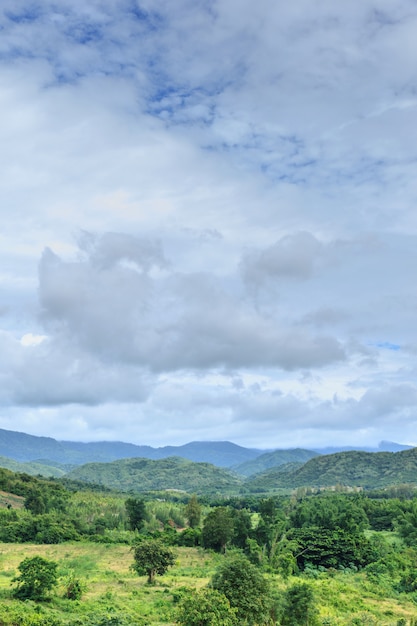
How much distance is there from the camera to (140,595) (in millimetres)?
51156

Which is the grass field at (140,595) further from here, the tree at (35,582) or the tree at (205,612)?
the tree at (205,612)

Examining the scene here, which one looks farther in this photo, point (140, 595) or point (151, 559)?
point (151, 559)

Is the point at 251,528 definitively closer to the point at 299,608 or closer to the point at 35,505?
the point at 299,608

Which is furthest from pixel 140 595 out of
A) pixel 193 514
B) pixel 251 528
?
pixel 193 514

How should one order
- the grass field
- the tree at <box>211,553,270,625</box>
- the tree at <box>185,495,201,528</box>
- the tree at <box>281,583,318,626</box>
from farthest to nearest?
1. the tree at <box>185,495,201,528</box>
2. the tree at <box>281,583,318,626</box>
3. the grass field
4. the tree at <box>211,553,270,625</box>

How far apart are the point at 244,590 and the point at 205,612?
19.3 ft

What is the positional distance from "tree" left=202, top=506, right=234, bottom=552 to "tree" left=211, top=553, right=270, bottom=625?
49828 millimetres

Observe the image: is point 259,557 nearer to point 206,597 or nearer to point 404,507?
point 206,597

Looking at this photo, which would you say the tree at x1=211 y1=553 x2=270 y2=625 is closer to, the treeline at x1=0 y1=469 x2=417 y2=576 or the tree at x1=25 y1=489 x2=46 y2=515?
the treeline at x1=0 y1=469 x2=417 y2=576

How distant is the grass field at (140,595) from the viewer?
38688 mm

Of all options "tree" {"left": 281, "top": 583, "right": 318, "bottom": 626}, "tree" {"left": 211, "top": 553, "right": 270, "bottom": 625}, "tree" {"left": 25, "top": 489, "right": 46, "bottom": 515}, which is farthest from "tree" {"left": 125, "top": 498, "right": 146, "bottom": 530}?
"tree" {"left": 281, "top": 583, "right": 318, "bottom": 626}

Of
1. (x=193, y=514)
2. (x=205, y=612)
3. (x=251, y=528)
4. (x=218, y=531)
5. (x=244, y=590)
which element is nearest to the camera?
(x=205, y=612)

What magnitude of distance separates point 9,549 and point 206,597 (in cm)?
6385

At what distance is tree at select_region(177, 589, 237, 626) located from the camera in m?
32.6
